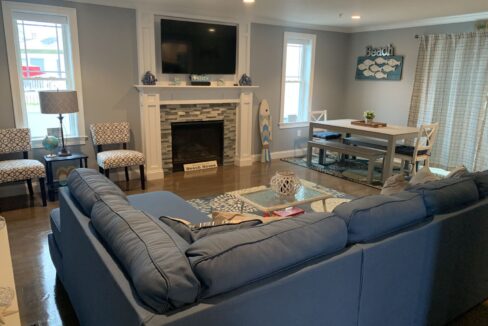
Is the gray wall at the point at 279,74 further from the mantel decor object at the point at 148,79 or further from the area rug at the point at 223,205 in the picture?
the area rug at the point at 223,205

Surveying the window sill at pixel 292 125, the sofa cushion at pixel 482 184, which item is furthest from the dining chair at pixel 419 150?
the sofa cushion at pixel 482 184

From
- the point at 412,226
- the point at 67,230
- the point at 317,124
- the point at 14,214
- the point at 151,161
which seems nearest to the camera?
the point at 412,226

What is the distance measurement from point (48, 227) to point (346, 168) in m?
4.28

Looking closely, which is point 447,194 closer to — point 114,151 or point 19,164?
point 114,151

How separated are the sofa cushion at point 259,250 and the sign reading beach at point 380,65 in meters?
5.48

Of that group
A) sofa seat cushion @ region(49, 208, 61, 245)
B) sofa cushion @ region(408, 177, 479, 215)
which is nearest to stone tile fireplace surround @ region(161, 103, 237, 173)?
sofa seat cushion @ region(49, 208, 61, 245)

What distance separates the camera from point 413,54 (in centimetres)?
599

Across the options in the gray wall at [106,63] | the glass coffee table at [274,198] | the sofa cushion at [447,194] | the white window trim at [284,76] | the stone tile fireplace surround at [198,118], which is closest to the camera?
the sofa cushion at [447,194]

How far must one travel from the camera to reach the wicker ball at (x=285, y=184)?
10.2ft

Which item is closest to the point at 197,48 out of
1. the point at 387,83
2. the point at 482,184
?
the point at 387,83

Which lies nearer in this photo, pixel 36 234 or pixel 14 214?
pixel 36 234

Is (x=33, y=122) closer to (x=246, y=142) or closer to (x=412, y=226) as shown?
(x=246, y=142)

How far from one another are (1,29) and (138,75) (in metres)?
1.57

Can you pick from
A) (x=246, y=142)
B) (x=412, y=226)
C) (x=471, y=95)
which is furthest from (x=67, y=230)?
(x=471, y=95)
